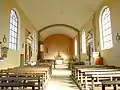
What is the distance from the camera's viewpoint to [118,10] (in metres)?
6.59

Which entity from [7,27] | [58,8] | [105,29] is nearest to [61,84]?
[7,27]

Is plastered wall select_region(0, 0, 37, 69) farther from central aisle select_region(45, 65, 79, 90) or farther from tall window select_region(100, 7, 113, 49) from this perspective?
tall window select_region(100, 7, 113, 49)

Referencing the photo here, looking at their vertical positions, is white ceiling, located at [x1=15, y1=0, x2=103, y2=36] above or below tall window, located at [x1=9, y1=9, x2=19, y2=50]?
above

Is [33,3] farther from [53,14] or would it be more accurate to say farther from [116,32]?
[116,32]

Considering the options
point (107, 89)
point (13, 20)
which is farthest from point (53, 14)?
point (107, 89)

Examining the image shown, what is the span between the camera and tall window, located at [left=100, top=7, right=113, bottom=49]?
26.8ft

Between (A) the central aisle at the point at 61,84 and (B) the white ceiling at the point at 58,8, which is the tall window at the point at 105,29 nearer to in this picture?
(B) the white ceiling at the point at 58,8

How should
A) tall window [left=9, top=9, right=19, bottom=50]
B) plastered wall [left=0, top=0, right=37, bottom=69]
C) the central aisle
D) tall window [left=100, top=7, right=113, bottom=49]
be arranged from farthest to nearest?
tall window [left=9, top=9, right=19, bottom=50]
tall window [left=100, top=7, right=113, bottom=49]
plastered wall [left=0, top=0, right=37, bottom=69]
the central aisle

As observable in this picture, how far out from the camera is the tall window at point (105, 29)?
8163 mm

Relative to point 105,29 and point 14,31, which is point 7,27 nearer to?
point 14,31

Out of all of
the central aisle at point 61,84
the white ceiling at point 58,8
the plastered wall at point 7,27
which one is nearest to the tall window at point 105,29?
the white ceiling at point 58,8

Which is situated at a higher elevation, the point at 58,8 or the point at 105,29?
the point at 58,8

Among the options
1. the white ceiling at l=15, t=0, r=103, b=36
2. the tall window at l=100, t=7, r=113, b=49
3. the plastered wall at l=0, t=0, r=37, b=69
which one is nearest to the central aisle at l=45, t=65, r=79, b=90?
the plastered wall at l=0, t=0, r=37, b=69

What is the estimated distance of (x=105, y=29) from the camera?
8.66 meters
